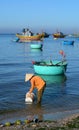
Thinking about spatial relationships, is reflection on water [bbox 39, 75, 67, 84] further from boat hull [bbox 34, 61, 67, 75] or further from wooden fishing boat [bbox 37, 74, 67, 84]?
boat hull [bbox 34, 61, 67, 75]

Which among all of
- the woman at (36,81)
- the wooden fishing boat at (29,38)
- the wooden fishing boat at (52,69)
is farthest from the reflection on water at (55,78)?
the wooden fishing boat at (29,38)

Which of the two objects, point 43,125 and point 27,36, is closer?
point 43,125

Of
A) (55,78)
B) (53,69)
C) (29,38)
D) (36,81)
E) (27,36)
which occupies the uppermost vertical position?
(36,81)

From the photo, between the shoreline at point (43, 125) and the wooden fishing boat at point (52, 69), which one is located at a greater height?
the shoreline at point (43, 125)

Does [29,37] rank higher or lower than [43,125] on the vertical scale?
lower

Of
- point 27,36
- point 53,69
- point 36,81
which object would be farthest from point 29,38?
point 36,81

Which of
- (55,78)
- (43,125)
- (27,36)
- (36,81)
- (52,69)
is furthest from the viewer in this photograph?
(27,36)

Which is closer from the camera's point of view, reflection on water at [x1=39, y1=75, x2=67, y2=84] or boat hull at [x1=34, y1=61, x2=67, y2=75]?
reflection on water at [x1=39, y1=75, x2=67, y2=84]

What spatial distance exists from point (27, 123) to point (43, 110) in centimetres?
430

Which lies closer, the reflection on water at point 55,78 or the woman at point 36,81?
the woman at point 36,81

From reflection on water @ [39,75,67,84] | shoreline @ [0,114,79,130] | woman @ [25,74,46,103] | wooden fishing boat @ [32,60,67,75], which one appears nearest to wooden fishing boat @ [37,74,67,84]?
reflection on water @ [39,75,67,84]

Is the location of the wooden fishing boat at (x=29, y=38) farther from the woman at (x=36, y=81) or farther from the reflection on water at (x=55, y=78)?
the woman at (x=36, y=81)

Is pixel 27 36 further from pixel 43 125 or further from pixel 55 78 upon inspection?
pixel 43 125

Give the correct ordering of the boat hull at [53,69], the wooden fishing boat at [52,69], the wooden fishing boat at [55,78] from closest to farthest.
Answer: the wooden fishing boat at [55,78]
the wooden fishing boat at [52,69]
the boat hull at [53,69]
